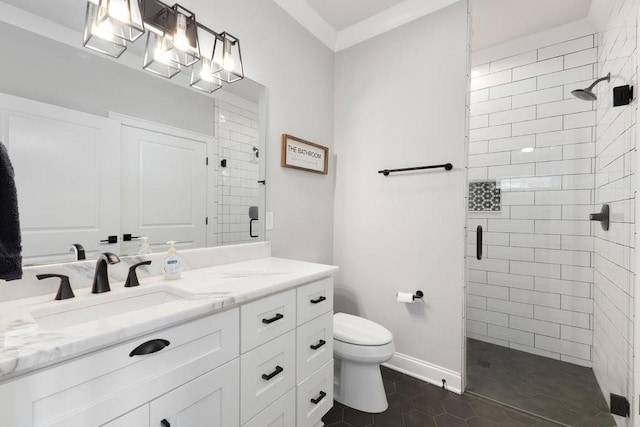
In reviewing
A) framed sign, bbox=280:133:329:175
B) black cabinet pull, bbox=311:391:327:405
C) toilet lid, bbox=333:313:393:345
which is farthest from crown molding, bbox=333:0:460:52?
black cabinet pull, bbox=311:391:327:405

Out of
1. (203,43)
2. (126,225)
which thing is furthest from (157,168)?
(203,43)

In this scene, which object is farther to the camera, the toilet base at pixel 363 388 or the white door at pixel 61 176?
the toilet base at pixel 363 388

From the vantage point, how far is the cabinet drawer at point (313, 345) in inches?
51.4

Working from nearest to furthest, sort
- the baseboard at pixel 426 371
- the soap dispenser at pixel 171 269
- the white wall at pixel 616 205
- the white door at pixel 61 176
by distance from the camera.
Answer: the white door at pixel 61 176, the soap dispenser at pixel 171 269, the white wall at pixel 616 205, the baseboard at pixel 426 371

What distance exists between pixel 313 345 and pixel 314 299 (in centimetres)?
22

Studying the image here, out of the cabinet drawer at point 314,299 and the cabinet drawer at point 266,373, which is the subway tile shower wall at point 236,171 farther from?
the cabinet drawer at point 266,373

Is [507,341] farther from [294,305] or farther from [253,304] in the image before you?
[253,304]

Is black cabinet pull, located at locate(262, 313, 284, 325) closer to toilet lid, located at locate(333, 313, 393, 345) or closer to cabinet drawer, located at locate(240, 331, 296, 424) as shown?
cabinet drawer, located at locate(240, 331, 296, 424)

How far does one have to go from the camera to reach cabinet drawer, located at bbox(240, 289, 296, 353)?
105 cm

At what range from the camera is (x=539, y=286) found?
7.70 feet

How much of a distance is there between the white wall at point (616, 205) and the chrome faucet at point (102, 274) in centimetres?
220

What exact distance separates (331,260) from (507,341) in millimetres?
1693

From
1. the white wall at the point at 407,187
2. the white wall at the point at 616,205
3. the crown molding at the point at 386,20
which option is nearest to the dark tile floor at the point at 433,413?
the white wall at the point at 407,187

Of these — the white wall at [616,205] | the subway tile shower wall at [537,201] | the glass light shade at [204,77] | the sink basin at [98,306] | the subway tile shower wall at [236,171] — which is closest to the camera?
the sink basin at [98,306]
